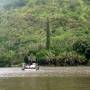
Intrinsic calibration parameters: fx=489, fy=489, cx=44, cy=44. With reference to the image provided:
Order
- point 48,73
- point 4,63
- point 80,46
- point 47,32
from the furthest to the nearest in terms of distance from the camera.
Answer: point 47,32
point 80,46
point 4,63
point 48,73

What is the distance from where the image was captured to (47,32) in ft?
221

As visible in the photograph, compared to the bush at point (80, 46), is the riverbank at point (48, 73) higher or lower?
lower

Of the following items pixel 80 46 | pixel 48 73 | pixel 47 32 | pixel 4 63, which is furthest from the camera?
pixel 47 32

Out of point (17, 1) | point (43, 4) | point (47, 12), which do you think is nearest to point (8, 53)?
point (47, 12)

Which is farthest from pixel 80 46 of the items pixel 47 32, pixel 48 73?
pixel 48 73

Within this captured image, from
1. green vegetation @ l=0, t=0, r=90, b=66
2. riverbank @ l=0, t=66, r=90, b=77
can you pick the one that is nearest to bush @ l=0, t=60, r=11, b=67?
green vegetation @ l=0, t=0, r=90, b=66

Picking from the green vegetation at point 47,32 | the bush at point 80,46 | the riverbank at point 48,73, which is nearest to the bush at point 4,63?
the green vegetation at point 47,32

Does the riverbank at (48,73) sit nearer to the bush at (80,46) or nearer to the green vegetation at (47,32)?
the green vegetation at (47,32)

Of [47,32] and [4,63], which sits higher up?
[47,32]

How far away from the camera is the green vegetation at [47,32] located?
60.0m

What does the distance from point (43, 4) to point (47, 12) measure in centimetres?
572

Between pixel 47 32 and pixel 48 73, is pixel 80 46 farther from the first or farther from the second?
pixel 48 73

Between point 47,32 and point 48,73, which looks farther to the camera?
point 47,32

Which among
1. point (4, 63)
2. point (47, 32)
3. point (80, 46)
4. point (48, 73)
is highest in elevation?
point (47, 32)
